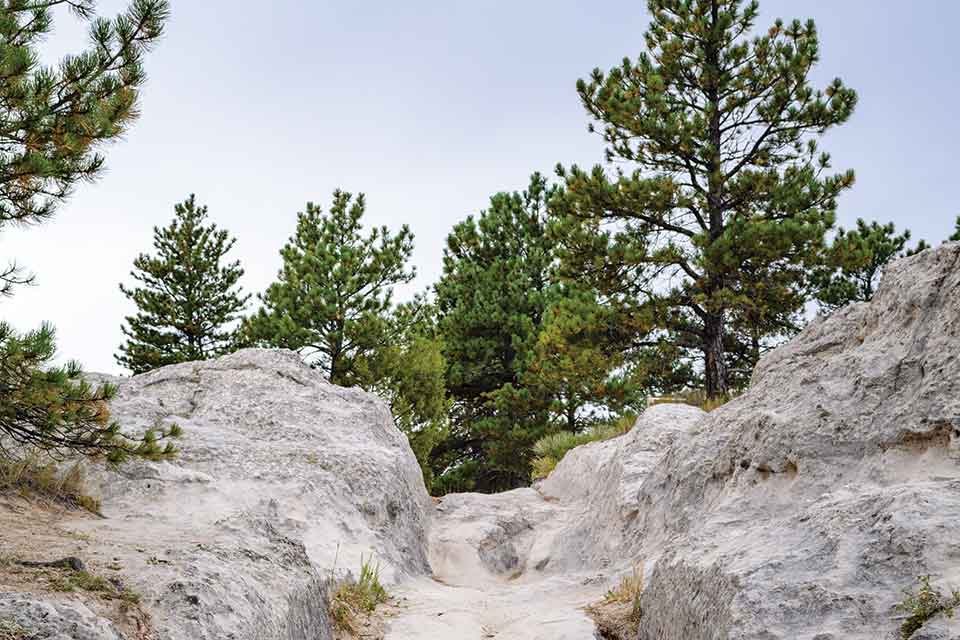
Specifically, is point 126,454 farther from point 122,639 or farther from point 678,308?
point 678,308

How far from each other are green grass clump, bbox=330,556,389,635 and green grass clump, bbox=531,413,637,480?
7.49 metres

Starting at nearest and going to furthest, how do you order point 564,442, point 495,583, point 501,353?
point 495,583, point 564,442, point 501,353

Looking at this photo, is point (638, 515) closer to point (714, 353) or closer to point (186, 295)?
point (714, 353)

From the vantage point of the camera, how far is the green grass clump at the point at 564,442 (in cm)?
1409

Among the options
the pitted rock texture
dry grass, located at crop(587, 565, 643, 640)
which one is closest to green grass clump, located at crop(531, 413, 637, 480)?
dry grass, located at crop(587, 565, 643, 640)

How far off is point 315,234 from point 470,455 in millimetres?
9098

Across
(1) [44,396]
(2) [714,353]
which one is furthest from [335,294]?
(1) [44,396]

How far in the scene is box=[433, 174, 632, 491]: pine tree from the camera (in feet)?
74.9

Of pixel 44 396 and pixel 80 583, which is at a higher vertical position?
pixel 44 396

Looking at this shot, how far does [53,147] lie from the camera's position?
4.41 m

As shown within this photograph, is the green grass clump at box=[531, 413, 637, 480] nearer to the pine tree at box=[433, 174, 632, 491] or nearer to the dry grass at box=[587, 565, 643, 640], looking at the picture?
the pine tree at box=[433, 174, 632, 491]

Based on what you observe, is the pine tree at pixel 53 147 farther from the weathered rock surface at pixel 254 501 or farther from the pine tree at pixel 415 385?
the pine tree at pixel 415 385

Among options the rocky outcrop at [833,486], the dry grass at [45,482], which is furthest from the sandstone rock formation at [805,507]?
the dry grass at [45,482]

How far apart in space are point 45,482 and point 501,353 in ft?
69.7
